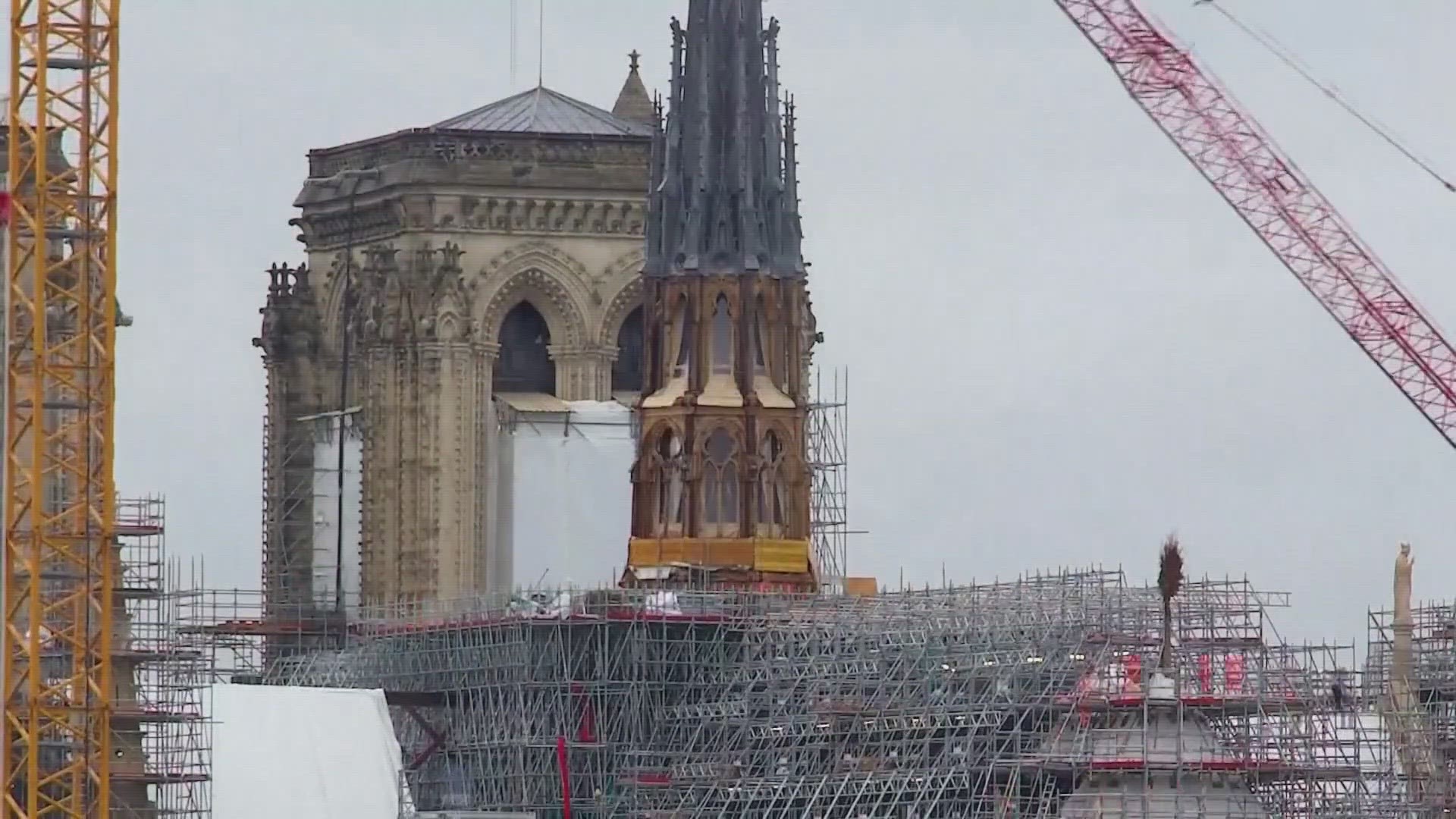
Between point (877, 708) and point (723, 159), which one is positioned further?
point (723, 159)

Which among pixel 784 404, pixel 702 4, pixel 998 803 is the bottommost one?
pixel 998 803

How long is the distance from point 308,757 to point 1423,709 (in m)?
31.7

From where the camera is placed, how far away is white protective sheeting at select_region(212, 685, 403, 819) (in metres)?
168

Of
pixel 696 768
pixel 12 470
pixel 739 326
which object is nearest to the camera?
pixel 12 470

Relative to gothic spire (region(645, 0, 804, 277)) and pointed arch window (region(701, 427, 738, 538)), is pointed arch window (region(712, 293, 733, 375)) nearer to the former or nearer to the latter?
gothic spire (region(645, 0, 804, 277))

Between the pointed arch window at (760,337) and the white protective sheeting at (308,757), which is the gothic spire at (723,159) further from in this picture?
the white protective sheeting at (308,757)

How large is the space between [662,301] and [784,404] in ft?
17.0

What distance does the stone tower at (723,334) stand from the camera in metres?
180

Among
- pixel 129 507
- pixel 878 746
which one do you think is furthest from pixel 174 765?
pixel 878 746

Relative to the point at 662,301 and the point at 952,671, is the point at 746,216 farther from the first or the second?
the point at 952,671

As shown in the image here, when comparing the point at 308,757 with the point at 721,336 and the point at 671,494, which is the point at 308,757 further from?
the point at 721,336

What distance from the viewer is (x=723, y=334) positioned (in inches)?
7160

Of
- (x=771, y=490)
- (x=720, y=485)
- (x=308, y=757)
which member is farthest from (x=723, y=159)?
(x=308, y=757)

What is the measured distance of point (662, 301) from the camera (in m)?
183
